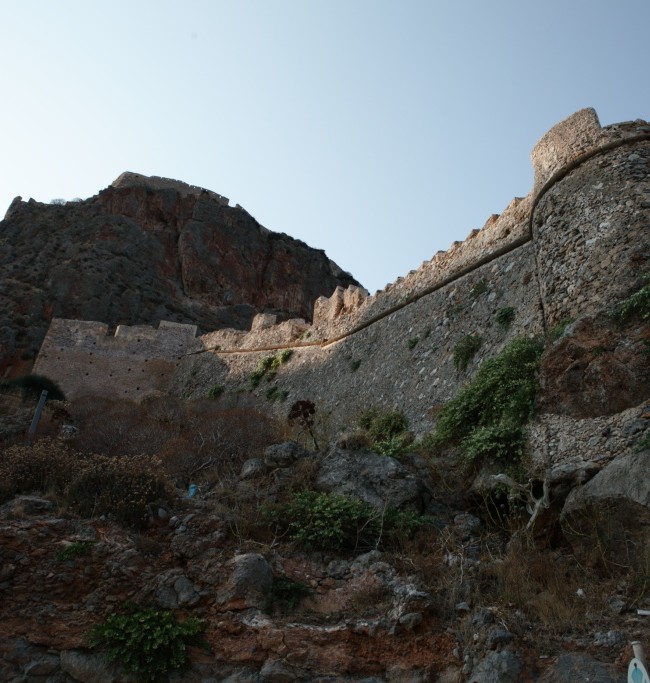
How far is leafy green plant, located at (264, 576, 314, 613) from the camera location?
557 cm

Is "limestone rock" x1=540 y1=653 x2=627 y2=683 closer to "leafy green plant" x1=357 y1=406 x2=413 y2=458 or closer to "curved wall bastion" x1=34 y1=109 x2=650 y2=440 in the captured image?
"curved wall bastion" x1=34 y1=109 x2=650 y2=440

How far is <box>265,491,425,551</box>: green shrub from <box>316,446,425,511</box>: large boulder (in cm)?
24

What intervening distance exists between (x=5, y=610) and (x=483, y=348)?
805cm

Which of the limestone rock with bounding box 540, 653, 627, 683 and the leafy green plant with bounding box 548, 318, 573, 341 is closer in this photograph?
the limestone rock with bounding box 540, 653, 627, 683

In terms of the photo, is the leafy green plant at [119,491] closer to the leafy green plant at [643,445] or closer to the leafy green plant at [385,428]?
the leafy green plant at [385,428]

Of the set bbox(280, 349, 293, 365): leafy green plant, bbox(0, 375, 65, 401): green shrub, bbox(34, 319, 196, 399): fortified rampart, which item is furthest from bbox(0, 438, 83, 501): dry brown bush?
bbox(34, 319, 196, 399): fortified rampart

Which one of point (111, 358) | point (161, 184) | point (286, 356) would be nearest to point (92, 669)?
point (286, 356)

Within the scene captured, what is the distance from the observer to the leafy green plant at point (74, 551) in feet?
19.3

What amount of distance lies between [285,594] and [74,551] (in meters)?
2.06

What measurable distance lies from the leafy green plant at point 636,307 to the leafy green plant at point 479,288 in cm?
464

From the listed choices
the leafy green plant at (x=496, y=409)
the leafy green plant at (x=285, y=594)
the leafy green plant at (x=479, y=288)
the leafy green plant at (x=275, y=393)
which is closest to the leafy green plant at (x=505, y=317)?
the leafy green plant at (x=496, y=409)

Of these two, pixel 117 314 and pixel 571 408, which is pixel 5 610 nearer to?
pixel 571 408

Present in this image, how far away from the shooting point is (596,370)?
→ 23.7 feet

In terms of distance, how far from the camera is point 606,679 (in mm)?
4172
